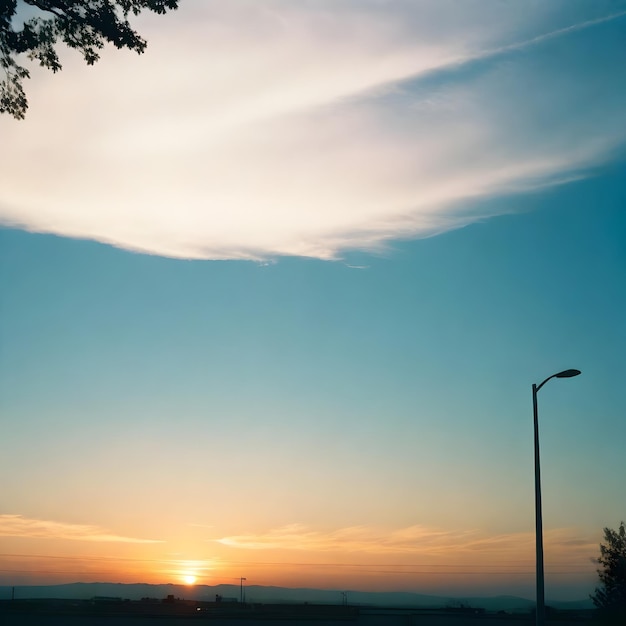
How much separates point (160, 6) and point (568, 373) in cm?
1841

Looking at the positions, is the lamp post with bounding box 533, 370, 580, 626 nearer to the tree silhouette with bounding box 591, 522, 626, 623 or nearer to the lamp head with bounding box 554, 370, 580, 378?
the lamp head with bounding box 554, 370, 580, 378

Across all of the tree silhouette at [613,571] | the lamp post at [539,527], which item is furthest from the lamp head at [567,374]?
the tree silhouette at [613,571]

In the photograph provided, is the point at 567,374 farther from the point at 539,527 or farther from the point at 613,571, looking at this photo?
the point at 613,571

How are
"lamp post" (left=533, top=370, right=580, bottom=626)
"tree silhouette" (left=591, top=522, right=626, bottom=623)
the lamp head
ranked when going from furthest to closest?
"tree silhouette" (left=591, top=522, right=626, bottom=623) < the lamp head < "lamp post" (left=533, top=370, right=580, bottom=626)

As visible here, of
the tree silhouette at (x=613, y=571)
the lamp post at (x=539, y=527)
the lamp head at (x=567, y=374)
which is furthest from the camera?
the tree silhouette at (x=613, y=571)

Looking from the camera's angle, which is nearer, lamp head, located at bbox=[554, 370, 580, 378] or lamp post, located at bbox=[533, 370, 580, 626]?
lamp post, located at bbox=[533, 370, 580, 626]

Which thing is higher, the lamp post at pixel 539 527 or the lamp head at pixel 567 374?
the lamp head at pixel 567 374

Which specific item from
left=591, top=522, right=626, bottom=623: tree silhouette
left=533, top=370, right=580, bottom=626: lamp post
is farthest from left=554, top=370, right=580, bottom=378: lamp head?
left=591, top=522, right=626, bottom=623: tree silhouette

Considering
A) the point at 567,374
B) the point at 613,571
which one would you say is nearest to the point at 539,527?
the point at 567,374

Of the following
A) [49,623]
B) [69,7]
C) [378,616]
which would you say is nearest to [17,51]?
[69,7]

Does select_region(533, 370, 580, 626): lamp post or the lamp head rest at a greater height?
the lamp head

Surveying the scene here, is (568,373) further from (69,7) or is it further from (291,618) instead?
(291,618)

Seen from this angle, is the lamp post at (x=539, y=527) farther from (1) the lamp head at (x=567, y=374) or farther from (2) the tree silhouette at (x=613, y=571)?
(2) the tree silhouette at (x=613, y=571)

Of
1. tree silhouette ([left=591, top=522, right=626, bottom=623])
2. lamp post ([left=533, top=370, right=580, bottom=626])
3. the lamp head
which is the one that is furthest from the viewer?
tree silhouette ([left=591, top=522, right=626, bottom=623])
